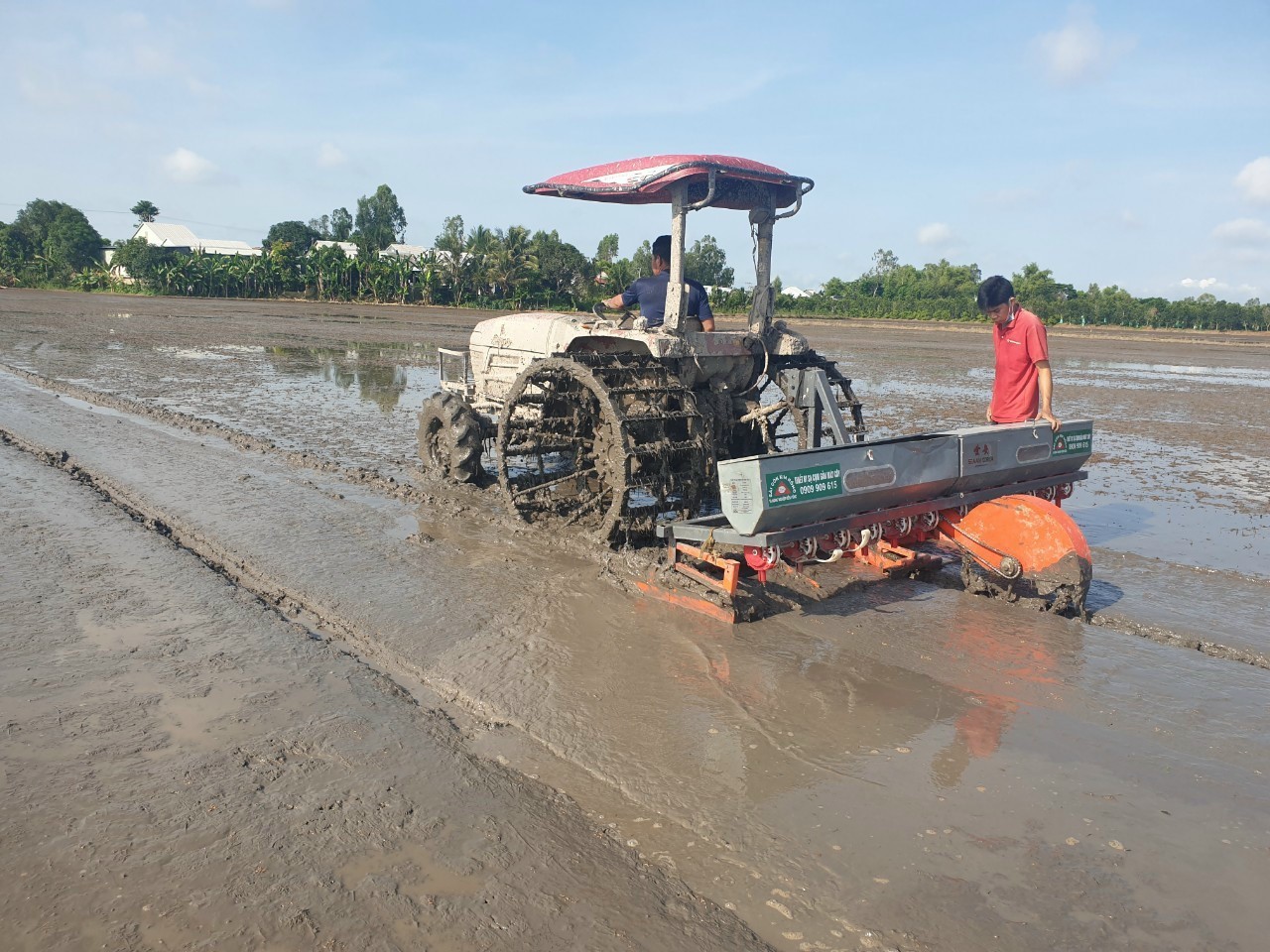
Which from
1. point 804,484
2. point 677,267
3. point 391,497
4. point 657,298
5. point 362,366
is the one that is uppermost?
point 677,267

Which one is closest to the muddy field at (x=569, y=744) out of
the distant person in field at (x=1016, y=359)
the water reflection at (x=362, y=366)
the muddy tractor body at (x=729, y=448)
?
the muddy tractor body at (x=729, y=448)

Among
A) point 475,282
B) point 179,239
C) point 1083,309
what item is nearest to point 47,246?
point 179,239

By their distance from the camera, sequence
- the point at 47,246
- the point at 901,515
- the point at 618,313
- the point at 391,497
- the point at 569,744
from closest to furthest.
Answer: the point at 569,744 < the point at 901,515 < the point at 618,313 < the point at 391,497 < the point at 47,246

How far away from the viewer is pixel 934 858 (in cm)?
315

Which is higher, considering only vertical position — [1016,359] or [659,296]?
[659,296]

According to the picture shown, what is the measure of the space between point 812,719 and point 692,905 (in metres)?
1.45

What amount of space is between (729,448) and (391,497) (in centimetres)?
303

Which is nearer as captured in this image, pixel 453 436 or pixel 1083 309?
pixel 453 436

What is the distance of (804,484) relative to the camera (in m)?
5.01

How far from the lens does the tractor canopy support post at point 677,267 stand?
255 inches

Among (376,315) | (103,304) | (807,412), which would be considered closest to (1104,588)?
(807,412)

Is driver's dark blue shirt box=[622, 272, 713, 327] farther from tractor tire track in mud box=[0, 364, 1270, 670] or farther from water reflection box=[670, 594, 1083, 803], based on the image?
water reflection box=[670, 594, 1083, 803]

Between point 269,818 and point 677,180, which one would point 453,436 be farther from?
point 269,818

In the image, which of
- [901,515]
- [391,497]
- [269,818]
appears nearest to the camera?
[269,818]
